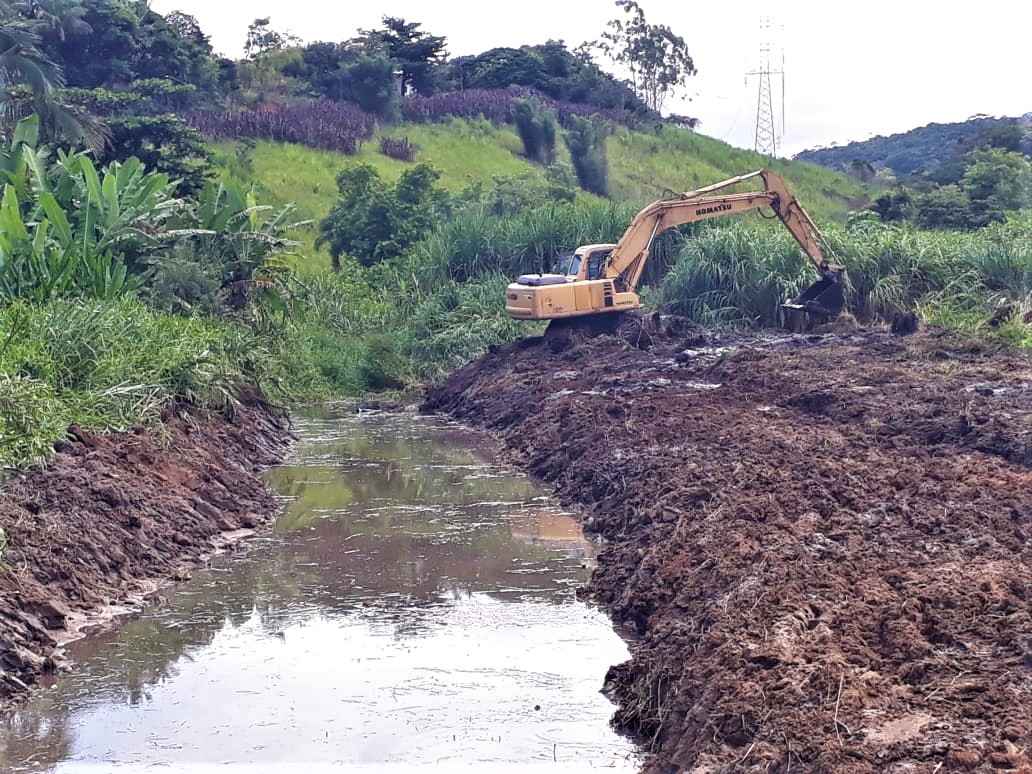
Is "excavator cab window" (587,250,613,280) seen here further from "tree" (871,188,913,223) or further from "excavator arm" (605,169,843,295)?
"tree" (871,188,913,223)

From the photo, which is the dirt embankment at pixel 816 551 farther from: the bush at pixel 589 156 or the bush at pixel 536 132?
the bush at pixel 536 132

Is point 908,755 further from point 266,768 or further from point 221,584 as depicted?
point 221,584

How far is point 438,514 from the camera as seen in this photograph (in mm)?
14539

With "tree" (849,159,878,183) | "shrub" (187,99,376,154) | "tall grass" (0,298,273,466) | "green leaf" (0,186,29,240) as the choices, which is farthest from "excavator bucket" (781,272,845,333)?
"tree" (849,159,878,183)

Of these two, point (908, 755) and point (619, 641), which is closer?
point (908, 755)

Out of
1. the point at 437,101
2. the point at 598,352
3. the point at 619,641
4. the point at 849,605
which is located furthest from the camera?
the point at 437,101

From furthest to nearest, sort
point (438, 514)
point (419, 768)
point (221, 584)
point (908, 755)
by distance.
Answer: point (438, 514), point (221, 584), point (419, 768), point (908, 755)

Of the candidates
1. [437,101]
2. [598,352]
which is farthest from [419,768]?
[437,101]

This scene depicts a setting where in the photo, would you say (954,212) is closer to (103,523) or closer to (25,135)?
(25,135)

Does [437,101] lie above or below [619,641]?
above

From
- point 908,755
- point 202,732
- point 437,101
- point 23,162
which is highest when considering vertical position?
point 437,101

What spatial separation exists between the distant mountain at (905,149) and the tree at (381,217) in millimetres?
56066

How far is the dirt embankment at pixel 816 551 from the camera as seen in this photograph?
6.47m

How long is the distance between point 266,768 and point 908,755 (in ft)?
11.5
